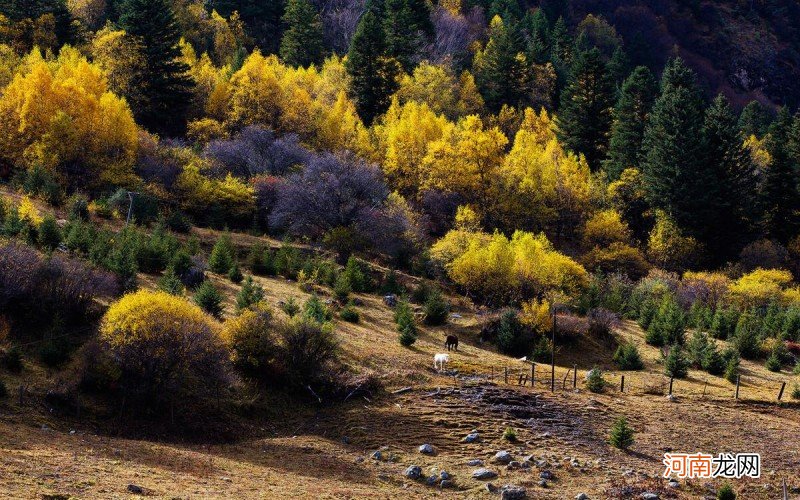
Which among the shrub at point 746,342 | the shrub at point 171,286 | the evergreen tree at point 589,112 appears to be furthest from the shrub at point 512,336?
the evergreen tree at point 589,112

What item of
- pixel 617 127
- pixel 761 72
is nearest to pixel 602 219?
pixel 617 127

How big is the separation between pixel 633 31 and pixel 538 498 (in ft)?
432

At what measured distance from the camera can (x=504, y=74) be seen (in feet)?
268

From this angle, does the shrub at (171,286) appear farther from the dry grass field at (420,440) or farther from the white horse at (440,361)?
the white horse at (440,361)

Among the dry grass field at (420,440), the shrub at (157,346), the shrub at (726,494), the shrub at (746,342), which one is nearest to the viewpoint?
Answer: the dry grass field at (420,440)

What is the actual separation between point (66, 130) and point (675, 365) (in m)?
39.4

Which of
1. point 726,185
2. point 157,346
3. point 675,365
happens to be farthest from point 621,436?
point 726,185

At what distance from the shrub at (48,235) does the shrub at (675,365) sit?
27454 millimetres

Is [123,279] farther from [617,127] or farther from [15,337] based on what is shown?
[617,127]

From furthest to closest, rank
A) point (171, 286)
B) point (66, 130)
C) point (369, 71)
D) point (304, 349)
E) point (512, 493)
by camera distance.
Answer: point (369, 71) < point (66, 130) < point (171, 286) < point (304, 349) < point (512, 493)

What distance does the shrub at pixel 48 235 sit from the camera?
3700 centimetres

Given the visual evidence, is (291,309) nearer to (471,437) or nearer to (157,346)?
(157,346)

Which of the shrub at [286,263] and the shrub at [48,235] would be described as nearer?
the shrub at [48,235]

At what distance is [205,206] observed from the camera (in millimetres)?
53406
